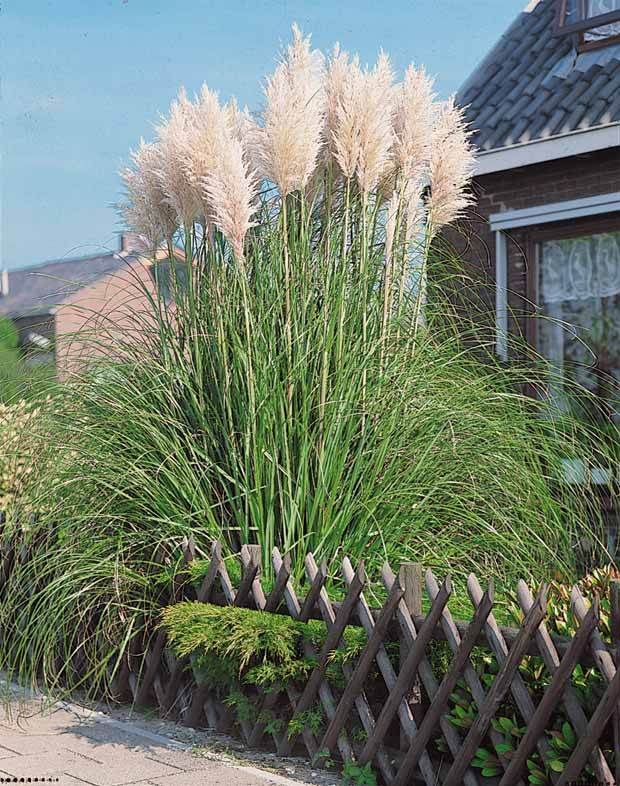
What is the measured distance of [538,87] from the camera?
9672 mm

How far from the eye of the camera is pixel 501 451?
16.2 feet

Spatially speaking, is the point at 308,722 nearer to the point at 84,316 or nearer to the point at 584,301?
the point at 84,316

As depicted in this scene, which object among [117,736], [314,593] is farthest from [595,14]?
[117,736]

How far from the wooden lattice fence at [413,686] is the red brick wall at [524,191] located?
4725 millimetres

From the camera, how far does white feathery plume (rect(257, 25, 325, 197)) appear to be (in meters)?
4.98

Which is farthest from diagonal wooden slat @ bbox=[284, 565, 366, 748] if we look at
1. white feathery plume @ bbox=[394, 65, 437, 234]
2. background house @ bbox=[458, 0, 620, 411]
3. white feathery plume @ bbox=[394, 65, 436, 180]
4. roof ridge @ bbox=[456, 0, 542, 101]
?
roof ridge @ bbox=[456, 0, 542, 101]

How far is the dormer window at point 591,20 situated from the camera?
941 cm

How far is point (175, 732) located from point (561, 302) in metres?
6.16

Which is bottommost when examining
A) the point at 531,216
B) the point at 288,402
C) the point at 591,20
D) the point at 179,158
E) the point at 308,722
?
the point at 308,722

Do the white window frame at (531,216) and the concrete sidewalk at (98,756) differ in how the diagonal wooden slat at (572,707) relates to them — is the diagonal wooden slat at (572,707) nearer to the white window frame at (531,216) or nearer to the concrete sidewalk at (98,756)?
the concrete sidewalk at (98,756)

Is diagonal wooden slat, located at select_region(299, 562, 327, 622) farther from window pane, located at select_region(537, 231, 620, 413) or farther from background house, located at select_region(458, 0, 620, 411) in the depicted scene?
window pane, located at select_region(537, 231, 620, 413)

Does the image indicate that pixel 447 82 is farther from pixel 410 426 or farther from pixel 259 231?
pixel 410 426

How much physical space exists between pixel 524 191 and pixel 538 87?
105 cm

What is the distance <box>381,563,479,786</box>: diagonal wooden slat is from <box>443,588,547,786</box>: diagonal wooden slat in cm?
4
